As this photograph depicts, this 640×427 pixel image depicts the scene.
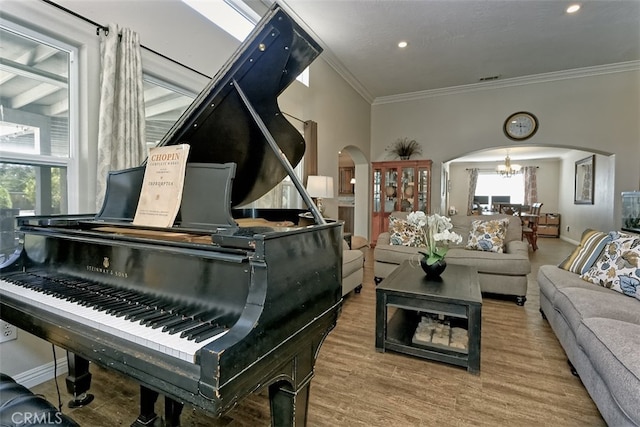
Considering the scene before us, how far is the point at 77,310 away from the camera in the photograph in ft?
3.59

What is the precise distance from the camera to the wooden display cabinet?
→ 20.6ft

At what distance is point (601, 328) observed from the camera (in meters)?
1.61

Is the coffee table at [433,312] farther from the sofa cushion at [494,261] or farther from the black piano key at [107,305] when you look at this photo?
the black piano key at [107,305]

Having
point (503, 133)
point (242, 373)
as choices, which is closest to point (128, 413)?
point (242, 373)

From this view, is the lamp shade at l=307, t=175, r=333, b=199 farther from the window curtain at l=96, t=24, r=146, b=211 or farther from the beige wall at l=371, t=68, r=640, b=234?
the beige wall at l=371, t=68, r=640, b=234

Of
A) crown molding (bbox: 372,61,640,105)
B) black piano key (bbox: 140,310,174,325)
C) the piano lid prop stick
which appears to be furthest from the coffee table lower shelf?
crown molding (bbox: 372,61,640,105)

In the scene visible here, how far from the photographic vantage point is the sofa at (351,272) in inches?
130

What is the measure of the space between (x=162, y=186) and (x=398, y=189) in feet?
18.5

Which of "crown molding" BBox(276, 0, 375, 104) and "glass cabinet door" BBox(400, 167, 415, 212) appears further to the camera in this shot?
"glass cabinet door" BBox(400, 167, 415, 212)

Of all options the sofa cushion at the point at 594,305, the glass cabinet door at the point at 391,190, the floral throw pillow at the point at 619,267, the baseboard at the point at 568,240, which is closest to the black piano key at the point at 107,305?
the sofa cushion at the point at 594,305

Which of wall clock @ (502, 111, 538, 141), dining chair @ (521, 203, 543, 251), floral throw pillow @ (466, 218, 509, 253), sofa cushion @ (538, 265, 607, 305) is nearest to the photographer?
sofa cushion @ (538, 265, 607, 305)

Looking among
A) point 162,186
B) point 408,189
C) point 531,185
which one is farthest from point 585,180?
point 162,186

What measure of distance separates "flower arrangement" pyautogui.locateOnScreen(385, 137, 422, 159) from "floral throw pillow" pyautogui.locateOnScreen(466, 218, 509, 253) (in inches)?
112

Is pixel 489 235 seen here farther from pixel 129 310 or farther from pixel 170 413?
pixel 129 310
